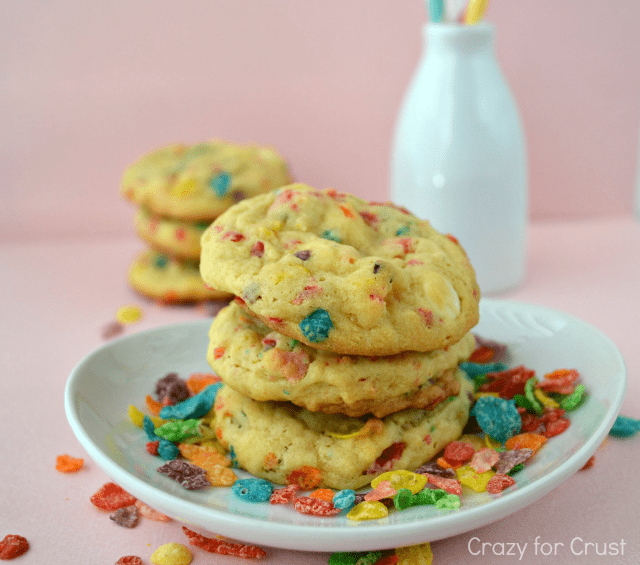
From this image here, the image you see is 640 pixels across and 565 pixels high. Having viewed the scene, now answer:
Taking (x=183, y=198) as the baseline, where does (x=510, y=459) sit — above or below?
below

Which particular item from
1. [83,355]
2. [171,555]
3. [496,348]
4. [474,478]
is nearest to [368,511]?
[474,478]

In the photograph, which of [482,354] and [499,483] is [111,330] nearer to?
[482,354]

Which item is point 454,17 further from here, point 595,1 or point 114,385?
point 114,385

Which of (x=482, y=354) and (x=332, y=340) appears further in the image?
(x=482, y=354)

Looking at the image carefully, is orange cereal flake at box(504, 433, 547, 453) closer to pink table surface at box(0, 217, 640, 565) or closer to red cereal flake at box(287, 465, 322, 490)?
pink table surface at box(0, 217, 640, 565)

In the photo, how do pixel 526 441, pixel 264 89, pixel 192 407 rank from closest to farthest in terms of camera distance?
1. pixel 526 441
2. pixel 192 407
3. pixel 264 89

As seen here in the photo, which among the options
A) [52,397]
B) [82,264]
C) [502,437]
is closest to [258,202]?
[502,437]

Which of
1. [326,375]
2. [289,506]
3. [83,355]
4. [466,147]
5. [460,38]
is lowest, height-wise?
[83,355]
